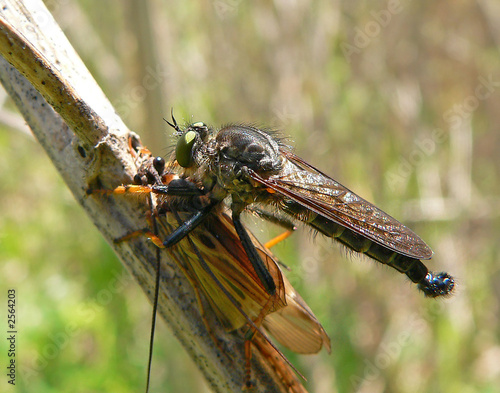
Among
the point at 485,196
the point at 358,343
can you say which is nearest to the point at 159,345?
the point at 358,343

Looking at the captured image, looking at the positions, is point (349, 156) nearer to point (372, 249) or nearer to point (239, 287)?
point (372, 249)

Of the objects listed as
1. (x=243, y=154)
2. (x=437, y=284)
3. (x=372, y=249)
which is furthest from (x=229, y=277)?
(x=437, y=284)

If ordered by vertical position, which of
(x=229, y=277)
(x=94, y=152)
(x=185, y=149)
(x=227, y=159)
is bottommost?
(x=94, y=152)

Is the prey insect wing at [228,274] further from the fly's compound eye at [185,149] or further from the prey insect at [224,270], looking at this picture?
the fly's compound eye at [185,149]

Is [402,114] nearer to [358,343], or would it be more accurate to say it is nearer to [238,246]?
[358,343]

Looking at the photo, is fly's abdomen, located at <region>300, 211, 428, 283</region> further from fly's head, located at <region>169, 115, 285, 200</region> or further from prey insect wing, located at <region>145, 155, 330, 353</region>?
prey insect wing, located at <region>145, 155, 330, 353</region>
